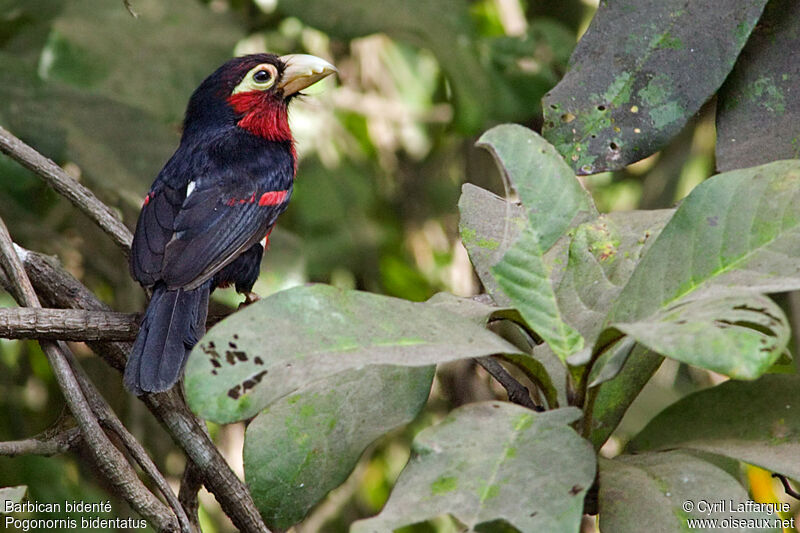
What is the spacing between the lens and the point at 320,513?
12.3 feet

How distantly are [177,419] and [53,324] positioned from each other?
0.31 meters

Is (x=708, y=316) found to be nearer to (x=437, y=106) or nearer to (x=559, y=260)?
(x=559, y=260)

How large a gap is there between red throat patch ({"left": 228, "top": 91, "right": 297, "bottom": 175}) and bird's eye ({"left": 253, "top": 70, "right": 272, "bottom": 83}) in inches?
1.7

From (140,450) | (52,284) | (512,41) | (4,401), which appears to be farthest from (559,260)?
(4,401)

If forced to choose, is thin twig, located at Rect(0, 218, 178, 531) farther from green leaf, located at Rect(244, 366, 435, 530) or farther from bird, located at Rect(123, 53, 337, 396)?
green leaf, located at Rect(244, 366, 435, 530)

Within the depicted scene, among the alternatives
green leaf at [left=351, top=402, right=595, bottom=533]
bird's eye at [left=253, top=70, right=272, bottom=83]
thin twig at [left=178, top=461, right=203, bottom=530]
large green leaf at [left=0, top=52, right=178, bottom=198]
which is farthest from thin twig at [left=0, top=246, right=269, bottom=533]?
bird's eye at [left=253, top=70, right=272, bottom=83]

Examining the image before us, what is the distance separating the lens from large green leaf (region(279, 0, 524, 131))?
3.25 m

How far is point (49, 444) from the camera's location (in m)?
1.86

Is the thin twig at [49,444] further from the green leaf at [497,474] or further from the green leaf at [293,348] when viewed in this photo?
the green leaf at [497,474]

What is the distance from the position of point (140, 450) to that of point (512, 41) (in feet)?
8.11

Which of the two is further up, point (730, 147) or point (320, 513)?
point (730, 147)

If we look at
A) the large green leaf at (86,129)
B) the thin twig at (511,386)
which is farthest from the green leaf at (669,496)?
the large green leaf at (86,129)

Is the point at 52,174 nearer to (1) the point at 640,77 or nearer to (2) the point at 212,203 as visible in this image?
(2) the point at 212,203

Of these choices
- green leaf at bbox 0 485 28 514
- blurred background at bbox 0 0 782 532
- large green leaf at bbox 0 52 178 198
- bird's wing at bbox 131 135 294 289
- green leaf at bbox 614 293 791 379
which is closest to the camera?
green leaf at bbox 614 293 791 379
